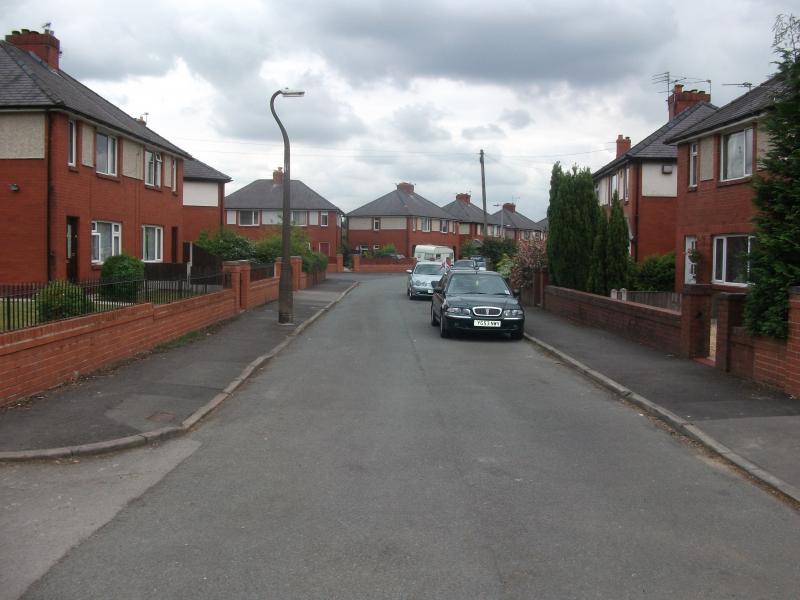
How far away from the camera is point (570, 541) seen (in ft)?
16.8

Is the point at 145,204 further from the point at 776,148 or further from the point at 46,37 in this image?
the point at 776,148

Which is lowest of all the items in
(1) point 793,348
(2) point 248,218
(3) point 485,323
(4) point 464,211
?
(3) point 485,323

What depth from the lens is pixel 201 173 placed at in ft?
Answer: 145

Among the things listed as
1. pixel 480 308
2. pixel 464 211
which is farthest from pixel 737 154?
pixel 464 211

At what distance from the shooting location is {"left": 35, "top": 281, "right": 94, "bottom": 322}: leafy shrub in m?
10.6

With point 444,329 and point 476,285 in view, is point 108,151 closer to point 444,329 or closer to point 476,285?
point 476,285

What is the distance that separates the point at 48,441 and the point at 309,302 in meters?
22.4

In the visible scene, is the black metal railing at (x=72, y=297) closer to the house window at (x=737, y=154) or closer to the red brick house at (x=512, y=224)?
the house window at (x=737, y=154)

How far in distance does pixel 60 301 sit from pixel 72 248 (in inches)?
520

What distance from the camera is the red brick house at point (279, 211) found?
72.0 meters

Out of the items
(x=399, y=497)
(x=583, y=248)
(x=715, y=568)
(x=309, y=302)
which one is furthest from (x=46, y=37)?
(x=715, y=568)

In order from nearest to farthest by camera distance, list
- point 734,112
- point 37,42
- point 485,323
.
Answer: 1. point 485,323
2. point 734,112
3. point 37,42

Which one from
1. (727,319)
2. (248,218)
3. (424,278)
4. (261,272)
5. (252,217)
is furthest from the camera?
(248,218)

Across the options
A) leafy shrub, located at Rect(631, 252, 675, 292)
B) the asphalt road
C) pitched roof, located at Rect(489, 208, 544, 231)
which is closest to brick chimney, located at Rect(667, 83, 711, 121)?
leafy shrub, located at Rect(631, 252, 675, 292)
